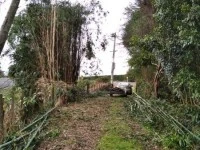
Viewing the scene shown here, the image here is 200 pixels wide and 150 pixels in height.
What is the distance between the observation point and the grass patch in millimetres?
7705

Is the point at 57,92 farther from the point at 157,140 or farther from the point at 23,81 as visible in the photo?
the point at 157,140

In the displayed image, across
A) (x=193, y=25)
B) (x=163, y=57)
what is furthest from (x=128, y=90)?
(x=193, y=25)

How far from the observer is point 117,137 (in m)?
8.59

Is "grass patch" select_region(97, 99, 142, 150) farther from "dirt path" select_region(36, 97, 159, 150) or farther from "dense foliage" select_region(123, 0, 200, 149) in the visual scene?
"dense foliage" select_region(123, 0, 200, 149)

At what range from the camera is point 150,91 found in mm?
19750

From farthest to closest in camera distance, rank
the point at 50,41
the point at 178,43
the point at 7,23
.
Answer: the point at 50,41 → the point at 178,43 → the point at 7,23

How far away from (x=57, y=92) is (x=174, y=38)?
17.3 ft

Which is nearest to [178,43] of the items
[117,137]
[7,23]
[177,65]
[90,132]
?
[177,65]

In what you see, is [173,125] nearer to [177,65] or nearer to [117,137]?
[117,137]

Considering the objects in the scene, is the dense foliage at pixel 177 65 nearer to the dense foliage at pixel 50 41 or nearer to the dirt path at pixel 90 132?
the dirt path at pixel 90 132

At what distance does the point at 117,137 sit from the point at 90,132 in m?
0.87

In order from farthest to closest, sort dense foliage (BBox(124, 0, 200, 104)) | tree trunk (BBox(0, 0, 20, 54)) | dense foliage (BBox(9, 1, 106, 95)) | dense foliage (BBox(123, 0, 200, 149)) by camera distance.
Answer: dense foliage (BBox(9, 1, 106, 95)) < dense foliage (BBox(124, 0, 200, 104)) < dense foliage (BBox(123, 0, 200, 149)) < tree trunk (BBox(0, 0, 20, 54))

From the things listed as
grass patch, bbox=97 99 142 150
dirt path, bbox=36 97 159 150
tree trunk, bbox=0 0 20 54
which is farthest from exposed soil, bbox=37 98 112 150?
tree trunk, bbox=0 0 20 54

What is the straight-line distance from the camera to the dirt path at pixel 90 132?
25.4ft
